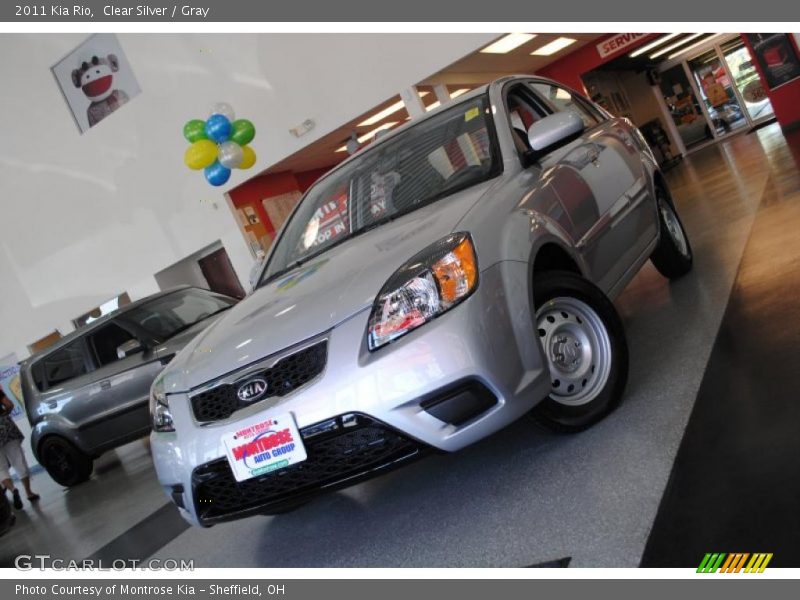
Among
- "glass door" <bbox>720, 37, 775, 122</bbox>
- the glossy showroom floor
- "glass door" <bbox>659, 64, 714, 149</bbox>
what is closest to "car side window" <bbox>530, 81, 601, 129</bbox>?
the glossy showroom floor

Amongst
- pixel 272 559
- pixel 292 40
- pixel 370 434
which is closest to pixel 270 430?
pixel 370 434

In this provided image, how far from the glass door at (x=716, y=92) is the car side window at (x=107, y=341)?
2129cm

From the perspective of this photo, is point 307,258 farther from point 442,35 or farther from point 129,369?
point 442,35

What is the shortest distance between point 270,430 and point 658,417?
52.8 inches

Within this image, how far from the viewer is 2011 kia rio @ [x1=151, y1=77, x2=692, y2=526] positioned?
214cm

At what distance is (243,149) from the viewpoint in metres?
10.7

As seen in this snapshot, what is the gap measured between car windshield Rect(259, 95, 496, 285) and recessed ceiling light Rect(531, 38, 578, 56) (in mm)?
12430

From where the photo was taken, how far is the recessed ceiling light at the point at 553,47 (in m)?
14.8

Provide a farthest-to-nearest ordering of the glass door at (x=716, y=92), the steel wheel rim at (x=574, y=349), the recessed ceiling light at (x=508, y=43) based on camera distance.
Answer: the glass door at (x=716, y=92)
the recessed ceiling light at (x=508, y=43)
the steel wheel rim at (x=574, y=349)

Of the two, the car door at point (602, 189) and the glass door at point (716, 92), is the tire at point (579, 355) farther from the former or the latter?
the glass door at point (716, 92)

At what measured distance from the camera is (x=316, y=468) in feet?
7.38

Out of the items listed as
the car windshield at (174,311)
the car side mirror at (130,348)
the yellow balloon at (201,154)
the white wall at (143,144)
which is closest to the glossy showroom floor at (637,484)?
the car side mirror at (130,348)

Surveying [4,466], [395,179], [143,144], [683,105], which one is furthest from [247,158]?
[683,105]

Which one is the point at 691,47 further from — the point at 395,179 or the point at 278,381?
the point at 278,381
